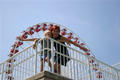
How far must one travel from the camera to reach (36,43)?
26.4ft

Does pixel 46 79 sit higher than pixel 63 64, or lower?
lower

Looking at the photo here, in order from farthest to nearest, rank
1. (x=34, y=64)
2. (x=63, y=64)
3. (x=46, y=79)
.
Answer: (x=63, y=64) < (x=34, y=64) < (x=46, y=79)

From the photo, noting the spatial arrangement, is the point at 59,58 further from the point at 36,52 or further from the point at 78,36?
the point at 78,36

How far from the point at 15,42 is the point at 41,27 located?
1.44 metres

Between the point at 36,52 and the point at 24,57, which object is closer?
the point at 36,52

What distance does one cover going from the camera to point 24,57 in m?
8.67

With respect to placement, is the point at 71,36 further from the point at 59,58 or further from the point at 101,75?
the point at 59,58

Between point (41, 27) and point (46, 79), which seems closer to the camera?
point (46, 79)

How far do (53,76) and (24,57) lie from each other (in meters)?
1.73

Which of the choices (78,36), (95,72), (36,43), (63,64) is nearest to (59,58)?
(63,64)

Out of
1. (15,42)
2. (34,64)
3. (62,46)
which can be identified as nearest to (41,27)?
(15,42)

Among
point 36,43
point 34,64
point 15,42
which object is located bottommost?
point 34,64

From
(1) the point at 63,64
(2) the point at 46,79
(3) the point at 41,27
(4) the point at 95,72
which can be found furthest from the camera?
(3) the point at 41,27

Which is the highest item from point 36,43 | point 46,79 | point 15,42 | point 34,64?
point 15,42
